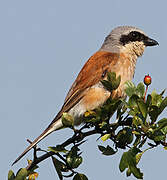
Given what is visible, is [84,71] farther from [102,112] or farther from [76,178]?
[76,178]

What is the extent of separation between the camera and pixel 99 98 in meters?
4.83

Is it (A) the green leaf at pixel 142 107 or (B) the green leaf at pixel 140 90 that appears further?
(B) the green leaf at pixel 140 90

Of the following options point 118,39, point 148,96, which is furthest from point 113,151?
point 118,39

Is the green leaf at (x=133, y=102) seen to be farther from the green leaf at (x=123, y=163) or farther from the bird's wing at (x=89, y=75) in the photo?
the bird's wing at (x=89, y=75)

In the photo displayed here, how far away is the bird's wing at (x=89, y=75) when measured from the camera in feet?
16.4

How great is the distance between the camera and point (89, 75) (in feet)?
16.9

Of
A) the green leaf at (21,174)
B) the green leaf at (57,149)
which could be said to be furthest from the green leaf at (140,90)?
the green leaf at (21,174)

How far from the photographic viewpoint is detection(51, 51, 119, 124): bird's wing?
5004mm

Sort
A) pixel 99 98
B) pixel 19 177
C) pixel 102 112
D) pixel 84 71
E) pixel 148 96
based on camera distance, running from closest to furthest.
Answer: pixel 19 177, pixel 148 96, pixel 102 112, pixel 99 98, pixel 84 71

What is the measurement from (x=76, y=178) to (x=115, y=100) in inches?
28.9

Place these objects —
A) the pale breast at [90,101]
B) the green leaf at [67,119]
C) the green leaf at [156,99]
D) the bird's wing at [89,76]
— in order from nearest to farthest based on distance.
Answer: the green leaf at [156,99], the green leaf at [67,119], the pale breast at [90,101], the bird's wing at [89,76]

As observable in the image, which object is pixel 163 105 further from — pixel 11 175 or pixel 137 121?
pixel 11 175

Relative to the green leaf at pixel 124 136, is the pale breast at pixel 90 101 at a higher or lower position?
higher

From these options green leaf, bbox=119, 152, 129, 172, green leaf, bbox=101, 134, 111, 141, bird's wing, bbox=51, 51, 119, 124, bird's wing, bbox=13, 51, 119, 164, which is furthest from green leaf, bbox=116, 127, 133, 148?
bird's wing, bbox=51, 51, 119, 124
